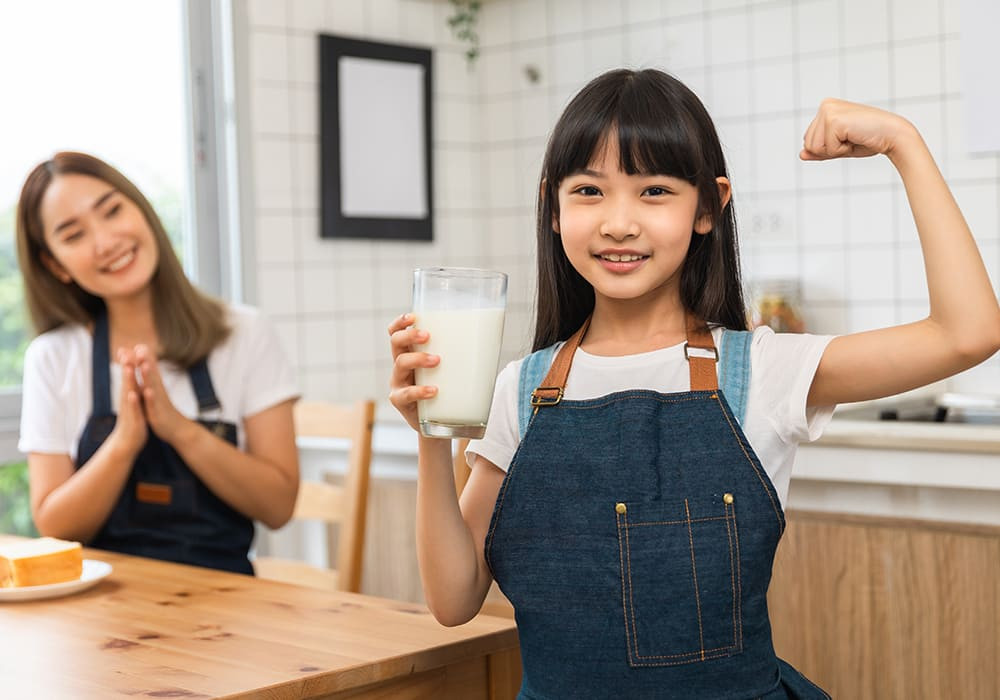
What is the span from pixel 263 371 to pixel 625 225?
1121 millimetres

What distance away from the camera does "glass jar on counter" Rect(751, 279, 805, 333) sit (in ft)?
9.21

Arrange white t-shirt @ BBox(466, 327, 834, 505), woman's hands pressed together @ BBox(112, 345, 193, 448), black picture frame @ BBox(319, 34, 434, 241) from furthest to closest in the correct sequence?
black picture frame @ BBox(319, 34, 434, 241)
woman's hands pressed together @ BBox(112, 345, 193, 448)
white t-shirt @ BBox(466, 327, 834, 505)

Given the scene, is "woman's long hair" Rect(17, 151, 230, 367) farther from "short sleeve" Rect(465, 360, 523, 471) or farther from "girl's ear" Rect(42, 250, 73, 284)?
"short sleeve" Rect(465, 360, 523, 471)

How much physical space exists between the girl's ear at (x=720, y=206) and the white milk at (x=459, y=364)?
26 cm

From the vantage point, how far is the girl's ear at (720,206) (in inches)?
46.9

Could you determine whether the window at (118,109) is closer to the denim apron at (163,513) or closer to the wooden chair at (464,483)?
the denim apron at (163,513)

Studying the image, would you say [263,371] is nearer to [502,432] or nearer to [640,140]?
[502,432]

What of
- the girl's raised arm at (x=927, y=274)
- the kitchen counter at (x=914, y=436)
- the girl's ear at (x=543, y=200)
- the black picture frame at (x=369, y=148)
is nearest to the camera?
the girl's raised arm at (x=927, y=274)

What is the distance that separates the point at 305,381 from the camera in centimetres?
319

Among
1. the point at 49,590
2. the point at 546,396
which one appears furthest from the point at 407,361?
the point at 49,590

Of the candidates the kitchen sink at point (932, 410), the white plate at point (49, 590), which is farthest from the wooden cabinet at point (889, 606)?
the white plate at point (49, 590)

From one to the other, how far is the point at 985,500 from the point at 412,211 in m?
1.87

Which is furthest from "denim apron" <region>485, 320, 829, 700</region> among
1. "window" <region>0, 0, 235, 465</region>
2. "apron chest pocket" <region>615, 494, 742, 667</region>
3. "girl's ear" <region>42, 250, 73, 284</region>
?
"window" <region>0, 0, 235, 465</region>

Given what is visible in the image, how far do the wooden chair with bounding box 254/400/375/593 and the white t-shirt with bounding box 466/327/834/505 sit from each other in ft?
2.94
